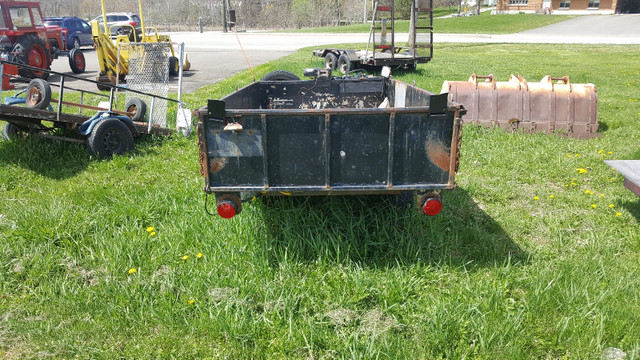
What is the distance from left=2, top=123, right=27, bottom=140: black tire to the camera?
6297mm

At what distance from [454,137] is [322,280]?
4.38 ft

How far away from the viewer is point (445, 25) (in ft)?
152

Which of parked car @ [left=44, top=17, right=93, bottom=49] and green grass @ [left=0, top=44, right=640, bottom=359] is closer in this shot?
green grass @ [left=0, top=44, right=640, bottom=359]

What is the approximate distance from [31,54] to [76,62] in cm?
159

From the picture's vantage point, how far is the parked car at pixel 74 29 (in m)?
23.1

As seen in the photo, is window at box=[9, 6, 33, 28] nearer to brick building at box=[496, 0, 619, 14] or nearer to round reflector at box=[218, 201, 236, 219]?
round reflector at box=[218, 201, 236, 219]

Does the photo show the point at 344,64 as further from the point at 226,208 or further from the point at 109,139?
the point at 226,208

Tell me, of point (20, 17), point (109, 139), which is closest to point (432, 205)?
point (109, 139)

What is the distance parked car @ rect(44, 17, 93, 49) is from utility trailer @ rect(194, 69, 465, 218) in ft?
77.2

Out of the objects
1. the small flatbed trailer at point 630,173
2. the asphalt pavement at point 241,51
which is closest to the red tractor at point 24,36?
the asphalt pavement at point 241,51

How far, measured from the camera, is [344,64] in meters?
14.3

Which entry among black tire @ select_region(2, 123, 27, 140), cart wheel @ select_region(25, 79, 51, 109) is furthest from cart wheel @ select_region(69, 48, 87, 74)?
cart wheel @ select_region(25, 79, 51, 109)

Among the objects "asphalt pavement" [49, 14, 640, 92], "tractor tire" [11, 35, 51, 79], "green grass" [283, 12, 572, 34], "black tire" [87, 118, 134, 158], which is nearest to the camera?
"black tire" [87, 118, 134, 158]

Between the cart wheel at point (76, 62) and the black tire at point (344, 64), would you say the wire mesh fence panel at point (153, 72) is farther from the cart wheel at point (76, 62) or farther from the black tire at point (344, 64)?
the cart wheel at point (76, 62)
